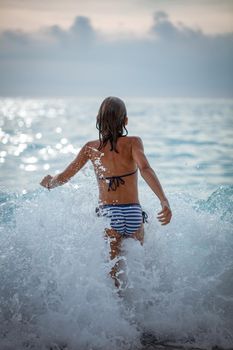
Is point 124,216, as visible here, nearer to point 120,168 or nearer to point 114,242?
point 114,242

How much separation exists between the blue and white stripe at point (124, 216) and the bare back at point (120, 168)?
0.15ft

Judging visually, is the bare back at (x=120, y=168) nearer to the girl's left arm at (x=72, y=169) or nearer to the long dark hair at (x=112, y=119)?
the long dark hair at (x=112, y=119)

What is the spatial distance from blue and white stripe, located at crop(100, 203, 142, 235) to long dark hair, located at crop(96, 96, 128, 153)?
1.58 feet

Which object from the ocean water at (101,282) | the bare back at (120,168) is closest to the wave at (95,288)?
the ocean water at (101,282)

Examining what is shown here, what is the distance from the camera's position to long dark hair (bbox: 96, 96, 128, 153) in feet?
14.0

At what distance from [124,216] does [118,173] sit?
359 mm

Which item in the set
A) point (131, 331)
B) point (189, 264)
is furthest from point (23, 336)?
point (189, 264)

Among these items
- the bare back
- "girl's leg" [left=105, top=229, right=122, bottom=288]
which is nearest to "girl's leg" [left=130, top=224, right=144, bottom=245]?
"girl's leg" [left=105, top=229, right=122, bottom=288]

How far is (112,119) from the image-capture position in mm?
4293

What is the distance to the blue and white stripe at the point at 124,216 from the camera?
438 centimetres

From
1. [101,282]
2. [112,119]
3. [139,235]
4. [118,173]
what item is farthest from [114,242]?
[112,119]

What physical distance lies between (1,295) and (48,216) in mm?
994

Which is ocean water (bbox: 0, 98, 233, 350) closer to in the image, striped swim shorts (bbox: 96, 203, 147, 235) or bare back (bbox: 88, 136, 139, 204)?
striped swim shorts (bbox: 96, 203, 147, 235)

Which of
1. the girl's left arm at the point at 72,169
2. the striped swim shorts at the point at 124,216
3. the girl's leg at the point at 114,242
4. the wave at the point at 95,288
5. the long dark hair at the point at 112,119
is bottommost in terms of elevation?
the wave at the point at 95,288
